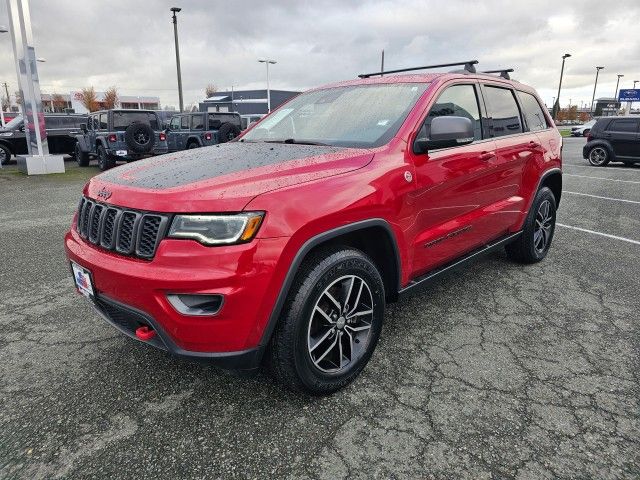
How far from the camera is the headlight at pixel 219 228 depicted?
1.98m

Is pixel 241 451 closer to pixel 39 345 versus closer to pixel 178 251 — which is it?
pixel 178 251

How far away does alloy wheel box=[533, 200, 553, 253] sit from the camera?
4594 millimetres

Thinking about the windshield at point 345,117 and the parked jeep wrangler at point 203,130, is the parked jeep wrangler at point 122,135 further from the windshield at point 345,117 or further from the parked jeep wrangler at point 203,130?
the windshield at point 345,117

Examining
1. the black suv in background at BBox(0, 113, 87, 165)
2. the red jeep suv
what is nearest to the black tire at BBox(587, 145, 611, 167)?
the red jeep suv

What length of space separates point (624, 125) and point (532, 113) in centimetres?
1242

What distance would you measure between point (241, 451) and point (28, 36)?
1359 cm

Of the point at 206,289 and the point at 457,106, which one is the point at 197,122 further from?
the point at 206,289

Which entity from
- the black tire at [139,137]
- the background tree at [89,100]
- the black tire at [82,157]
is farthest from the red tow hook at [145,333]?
the background tree at [89,100]

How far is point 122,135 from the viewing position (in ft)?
41.0

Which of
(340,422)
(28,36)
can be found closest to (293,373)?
(340,422)

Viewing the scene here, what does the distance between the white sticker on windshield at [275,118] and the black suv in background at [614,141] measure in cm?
1433

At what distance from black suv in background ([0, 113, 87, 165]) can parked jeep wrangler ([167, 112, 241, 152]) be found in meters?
3.04

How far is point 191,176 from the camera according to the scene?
7.48 feet

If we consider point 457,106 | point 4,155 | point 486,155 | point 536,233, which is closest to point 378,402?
point 486,155
